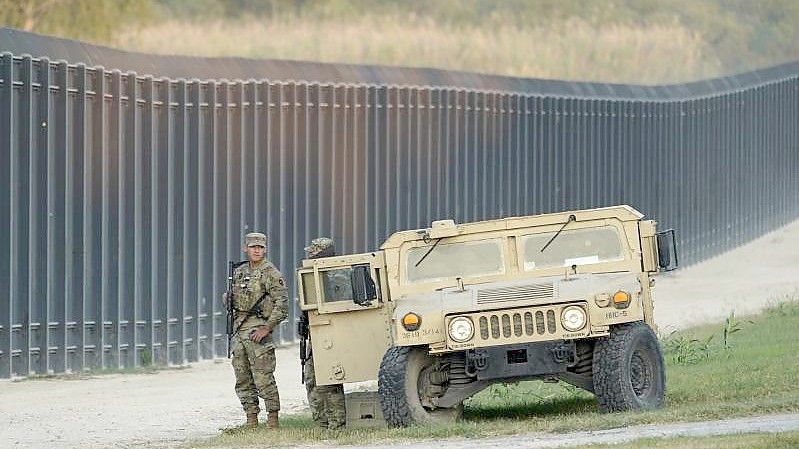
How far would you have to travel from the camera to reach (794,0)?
72875 mm

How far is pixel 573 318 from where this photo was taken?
593 inches

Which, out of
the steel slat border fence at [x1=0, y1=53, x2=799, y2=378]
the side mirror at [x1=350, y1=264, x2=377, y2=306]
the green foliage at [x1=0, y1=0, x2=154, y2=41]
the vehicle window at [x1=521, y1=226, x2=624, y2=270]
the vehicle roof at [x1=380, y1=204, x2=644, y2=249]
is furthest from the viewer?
the green foliage at [x1=0, y1=0, x2=154, y2=41]

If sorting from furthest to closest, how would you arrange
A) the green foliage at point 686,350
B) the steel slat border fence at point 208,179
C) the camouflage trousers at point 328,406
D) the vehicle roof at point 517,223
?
the steel slat border fence at point 208,179 < the green foliage at point 686,350 < the vehicle roof at point 517,223 < the camouflage trousers at point 328,406

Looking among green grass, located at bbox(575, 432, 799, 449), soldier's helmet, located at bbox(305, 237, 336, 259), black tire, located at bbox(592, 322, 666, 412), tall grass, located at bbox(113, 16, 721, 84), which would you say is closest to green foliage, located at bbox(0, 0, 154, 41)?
tall grass, located at bbox(113, 16, 721, 84)

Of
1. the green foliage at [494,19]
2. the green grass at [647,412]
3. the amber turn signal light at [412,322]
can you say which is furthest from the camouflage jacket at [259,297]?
the green foliage at [494,19]

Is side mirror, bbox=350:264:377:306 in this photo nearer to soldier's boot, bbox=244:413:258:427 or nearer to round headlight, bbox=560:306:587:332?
soldier's boot, bbox=244:413:258:427

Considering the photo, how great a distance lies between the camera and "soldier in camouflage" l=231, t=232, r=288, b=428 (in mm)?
16000

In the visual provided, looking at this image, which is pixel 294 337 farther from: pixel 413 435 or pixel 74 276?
pixel 413 435

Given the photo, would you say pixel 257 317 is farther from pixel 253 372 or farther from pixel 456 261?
pixel 456 261

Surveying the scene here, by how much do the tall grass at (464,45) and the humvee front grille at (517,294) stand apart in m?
27.4

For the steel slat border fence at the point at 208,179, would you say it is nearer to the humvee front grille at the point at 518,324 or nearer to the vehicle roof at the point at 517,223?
the vehicle roof at the point at 517,223

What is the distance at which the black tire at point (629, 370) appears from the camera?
15.0 m

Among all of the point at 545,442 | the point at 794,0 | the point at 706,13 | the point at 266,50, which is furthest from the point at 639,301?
the point at 794,0

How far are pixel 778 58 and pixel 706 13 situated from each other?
310cm
